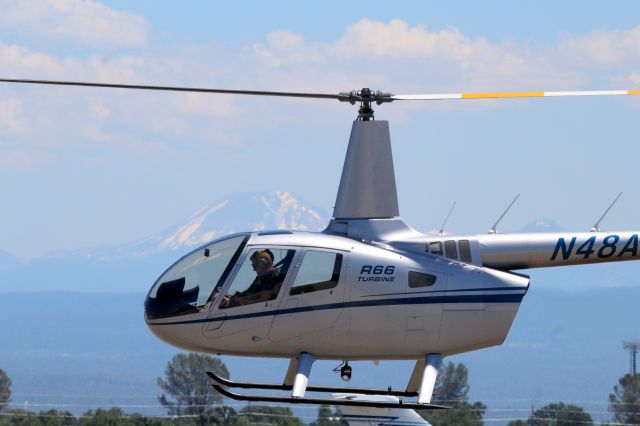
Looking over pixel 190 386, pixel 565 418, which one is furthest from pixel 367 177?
pixel 190 386

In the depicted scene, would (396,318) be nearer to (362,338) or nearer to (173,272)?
(362,338)

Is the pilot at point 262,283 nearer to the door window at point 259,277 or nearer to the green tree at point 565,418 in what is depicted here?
the door window at point 259,277

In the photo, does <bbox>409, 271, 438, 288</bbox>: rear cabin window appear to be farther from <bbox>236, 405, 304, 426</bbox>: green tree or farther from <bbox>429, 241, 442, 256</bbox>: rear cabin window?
<bbox>236, 405, 304, 426</bbox>: green tree

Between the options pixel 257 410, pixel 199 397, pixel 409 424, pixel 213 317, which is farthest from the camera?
pixel 199 397

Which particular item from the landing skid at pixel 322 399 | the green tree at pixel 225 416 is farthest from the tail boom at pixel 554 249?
the green tree at pixel 225 416

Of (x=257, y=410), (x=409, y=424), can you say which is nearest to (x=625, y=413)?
(x=257, y=410)

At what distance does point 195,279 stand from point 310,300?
185 centimetres

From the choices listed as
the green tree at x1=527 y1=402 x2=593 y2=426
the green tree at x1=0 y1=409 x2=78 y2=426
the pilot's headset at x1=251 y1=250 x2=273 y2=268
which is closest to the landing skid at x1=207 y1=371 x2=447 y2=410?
the pilot's headset at x1=251 y1=250 x2=273 y2=268

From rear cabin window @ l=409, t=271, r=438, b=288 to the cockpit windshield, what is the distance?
267 centimetres

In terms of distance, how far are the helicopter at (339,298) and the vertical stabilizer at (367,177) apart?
457mm

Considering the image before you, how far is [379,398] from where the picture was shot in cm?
2298

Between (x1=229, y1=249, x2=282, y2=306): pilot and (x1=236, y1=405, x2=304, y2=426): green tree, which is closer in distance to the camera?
(x1=229, y1=249, x2=282, y2=306): pilot

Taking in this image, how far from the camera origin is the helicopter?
861 inches

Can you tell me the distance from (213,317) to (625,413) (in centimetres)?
9338
